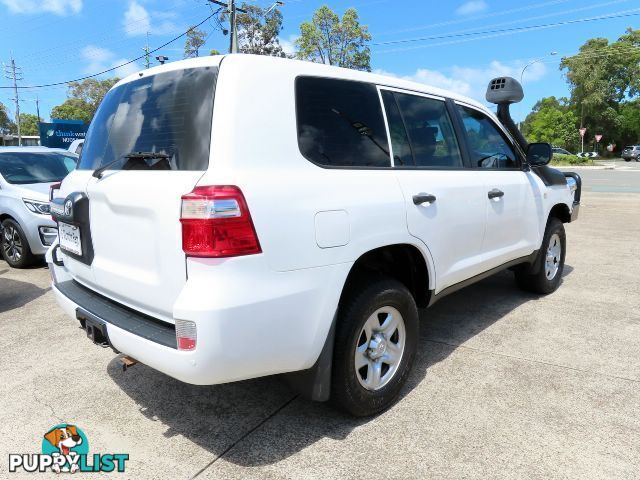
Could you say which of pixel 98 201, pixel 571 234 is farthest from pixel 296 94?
pixel 571 234

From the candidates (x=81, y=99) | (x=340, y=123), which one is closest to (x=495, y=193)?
(x=340, y=123)

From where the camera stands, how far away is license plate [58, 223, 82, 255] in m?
2.80

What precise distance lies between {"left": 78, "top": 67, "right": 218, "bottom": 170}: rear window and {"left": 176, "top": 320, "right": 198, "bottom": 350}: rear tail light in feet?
2.21

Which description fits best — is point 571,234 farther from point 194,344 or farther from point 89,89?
point 89,89

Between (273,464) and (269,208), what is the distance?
1277 mm

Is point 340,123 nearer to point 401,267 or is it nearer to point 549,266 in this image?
point 401,267

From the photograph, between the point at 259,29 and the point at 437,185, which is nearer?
the point at 437,185

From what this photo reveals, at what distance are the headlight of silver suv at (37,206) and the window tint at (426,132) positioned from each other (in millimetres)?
5379

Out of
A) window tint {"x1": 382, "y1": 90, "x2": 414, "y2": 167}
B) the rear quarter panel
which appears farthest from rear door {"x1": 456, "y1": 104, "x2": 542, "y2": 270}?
the rear quarter panel

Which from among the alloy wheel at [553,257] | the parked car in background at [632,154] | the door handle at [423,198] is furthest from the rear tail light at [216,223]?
the parked car in background at [632,154]

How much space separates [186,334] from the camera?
204 cm

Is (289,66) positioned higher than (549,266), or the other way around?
(289,66)

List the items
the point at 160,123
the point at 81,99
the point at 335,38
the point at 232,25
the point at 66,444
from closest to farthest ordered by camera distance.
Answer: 1. the point at 160,123
2. the point at 66,444
3. the point at 232,25
4. the point at 335,38
5. the point at 81,99

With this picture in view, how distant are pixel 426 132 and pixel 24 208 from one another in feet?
18.7
